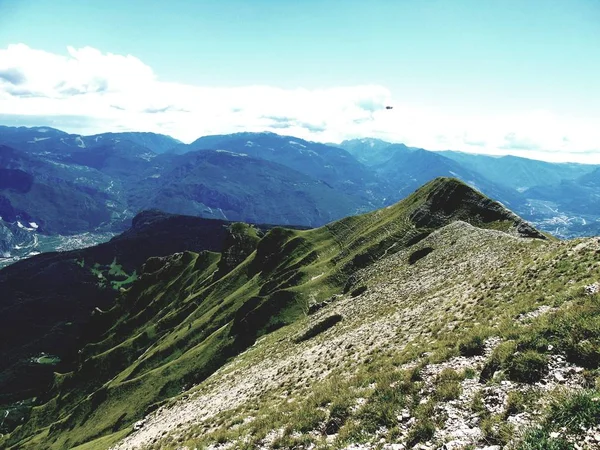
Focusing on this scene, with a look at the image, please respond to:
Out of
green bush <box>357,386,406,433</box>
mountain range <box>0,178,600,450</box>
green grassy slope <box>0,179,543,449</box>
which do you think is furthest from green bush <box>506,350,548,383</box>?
green grassy slope <box>0,179,543,449</box>

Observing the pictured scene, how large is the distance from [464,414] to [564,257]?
2448cm

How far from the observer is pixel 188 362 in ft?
333

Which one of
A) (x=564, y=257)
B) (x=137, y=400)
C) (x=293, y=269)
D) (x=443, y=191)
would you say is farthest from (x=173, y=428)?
(x=443, y=191)

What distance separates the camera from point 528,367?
1794cm

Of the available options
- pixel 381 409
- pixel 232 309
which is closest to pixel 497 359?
pixel 381 409

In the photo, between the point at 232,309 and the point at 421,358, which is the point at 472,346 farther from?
the point at 232,309

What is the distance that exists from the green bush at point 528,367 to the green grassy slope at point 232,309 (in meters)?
56.8

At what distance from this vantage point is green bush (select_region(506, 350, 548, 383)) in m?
17.5

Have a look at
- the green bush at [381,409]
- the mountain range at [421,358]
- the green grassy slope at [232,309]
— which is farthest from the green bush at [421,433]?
the green grassy slope at [232,309]

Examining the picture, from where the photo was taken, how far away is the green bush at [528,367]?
57.4 feet

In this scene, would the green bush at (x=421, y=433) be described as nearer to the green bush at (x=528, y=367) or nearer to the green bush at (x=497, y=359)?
the green bush at (x=497, y=359)

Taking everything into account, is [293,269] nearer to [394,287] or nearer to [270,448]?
[394,287]

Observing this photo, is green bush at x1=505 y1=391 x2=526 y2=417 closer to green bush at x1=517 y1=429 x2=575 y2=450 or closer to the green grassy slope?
green bush at x1=517 y1=429 x2=575 y2=450

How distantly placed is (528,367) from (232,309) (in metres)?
111
